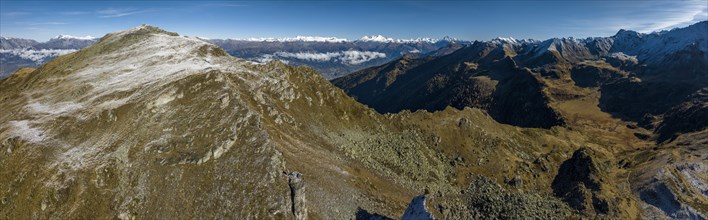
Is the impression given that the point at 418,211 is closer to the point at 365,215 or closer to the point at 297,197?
the point at 365,215

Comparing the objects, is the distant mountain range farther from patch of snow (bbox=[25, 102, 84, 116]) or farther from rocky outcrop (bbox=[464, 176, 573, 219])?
patch of snow (bbox=[25, 102, 84, 116])

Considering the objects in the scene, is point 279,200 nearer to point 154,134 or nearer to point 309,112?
point 154,134

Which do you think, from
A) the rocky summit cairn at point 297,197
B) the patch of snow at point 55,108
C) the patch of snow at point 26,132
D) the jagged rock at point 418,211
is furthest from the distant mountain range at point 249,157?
the patch of snow at point 55,108

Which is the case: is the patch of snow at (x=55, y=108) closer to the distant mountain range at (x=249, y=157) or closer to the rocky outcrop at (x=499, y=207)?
the distant mountain range at (x=249, y=157)

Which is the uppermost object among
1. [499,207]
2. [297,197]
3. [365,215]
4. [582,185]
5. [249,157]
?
[249,157]

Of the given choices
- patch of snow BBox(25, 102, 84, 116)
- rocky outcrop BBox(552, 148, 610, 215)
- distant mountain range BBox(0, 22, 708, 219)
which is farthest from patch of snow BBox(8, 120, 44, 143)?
rocky outcrop BBox(552, 148, 610, 215)

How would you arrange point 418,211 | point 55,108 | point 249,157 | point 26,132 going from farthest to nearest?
point 55,108 → point 26,132 → point 249,157 → point 418,211

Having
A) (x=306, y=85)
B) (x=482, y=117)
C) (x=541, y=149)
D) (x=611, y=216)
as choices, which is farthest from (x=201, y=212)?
(x=541, y=149)

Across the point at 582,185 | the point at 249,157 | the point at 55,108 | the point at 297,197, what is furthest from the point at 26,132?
the point at 582,185
